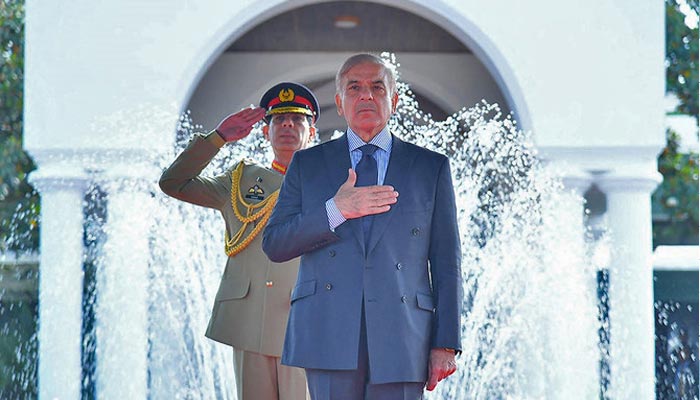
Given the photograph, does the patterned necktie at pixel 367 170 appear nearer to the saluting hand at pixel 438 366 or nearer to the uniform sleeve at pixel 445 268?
the uniform sleeve at pixel 445 268

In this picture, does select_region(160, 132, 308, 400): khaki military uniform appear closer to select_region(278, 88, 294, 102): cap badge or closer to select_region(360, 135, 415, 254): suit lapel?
select_region(278, 88, 294, 102): cap badge

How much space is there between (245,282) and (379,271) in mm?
973

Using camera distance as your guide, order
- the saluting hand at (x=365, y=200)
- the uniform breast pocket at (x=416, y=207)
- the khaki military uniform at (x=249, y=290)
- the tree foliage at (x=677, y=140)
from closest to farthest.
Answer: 1. the saluting hand at (x=365, y=200)
2. the uniform breast pocket at (x=416, y=207)
3. the khaki military uniform at (x=249, y=290)
4. the tree foliage at (x=677, y=140)

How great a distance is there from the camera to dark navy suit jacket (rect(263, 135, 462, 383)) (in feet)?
7.86

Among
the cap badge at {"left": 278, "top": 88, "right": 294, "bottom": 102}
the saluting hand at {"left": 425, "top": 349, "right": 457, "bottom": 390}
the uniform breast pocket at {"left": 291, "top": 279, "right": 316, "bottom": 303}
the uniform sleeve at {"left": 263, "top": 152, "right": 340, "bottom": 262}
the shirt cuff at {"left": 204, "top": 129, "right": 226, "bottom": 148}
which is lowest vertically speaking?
the saluting hand at {"left": 425, "top": 349, "right": 457, "bottom": 390}

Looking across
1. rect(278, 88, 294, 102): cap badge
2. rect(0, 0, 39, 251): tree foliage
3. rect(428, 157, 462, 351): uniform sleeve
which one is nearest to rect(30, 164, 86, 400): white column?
rect(0, 0, 39, 251): tree foliage

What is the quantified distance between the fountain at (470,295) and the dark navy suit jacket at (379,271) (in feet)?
13.1

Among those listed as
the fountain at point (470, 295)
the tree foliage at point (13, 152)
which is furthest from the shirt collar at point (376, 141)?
the tree foliage at point (13, 152)

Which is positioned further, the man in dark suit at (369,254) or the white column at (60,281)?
the white column at (60,281)

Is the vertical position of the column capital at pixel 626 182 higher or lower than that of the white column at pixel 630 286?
higher

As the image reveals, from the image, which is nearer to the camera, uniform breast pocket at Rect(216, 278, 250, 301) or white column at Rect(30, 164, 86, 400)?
uniform breast pocket at Rect(216, 278, 250, 301)

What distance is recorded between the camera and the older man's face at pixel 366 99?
8.25ft

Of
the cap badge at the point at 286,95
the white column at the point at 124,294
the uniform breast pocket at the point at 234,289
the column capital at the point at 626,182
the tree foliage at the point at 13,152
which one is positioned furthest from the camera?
the tree foliage at the point at 13,152

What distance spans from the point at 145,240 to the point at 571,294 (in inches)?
101
